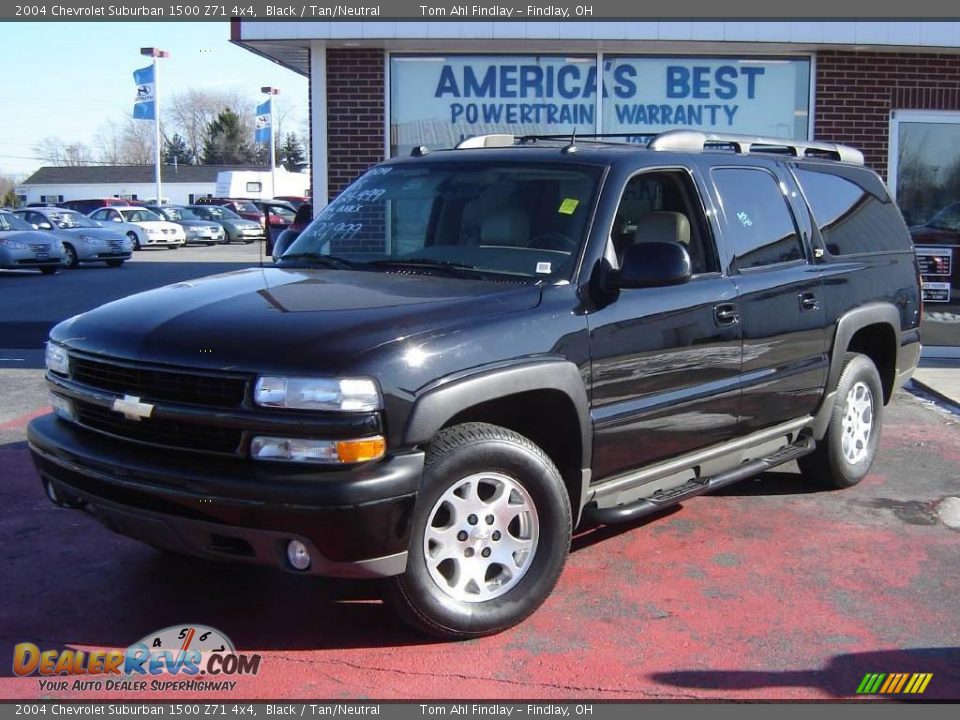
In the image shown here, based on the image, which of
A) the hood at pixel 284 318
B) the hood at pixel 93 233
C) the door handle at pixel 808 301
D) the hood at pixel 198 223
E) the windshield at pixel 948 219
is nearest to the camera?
the hood at pixel 284 318

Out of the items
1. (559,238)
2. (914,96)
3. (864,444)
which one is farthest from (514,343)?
(914,96)

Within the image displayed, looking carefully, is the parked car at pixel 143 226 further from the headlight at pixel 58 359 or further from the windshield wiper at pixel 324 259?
the headlight at pixel 58 359

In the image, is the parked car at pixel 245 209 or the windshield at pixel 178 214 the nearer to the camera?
the windshield at pixel 178 214

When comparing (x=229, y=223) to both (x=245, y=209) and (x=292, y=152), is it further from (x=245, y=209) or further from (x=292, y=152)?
(x=292, y=152)

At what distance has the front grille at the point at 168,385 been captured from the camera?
12.6 feet

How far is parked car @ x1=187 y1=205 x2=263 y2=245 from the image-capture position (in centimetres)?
4225

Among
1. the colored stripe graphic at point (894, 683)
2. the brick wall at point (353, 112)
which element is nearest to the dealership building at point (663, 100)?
the brick wall at point (353, 112)

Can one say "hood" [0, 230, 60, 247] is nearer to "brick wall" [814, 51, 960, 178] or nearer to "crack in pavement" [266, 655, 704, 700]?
"brick wall" [814, 51, 960, 178]

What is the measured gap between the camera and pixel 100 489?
160 inches

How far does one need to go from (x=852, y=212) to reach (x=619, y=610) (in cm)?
324

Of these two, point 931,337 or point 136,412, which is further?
point 931,337

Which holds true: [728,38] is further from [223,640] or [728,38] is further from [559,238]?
[223,640]

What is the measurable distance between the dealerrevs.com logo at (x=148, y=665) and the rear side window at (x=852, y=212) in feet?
13.2

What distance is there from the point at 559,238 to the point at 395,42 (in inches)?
282
